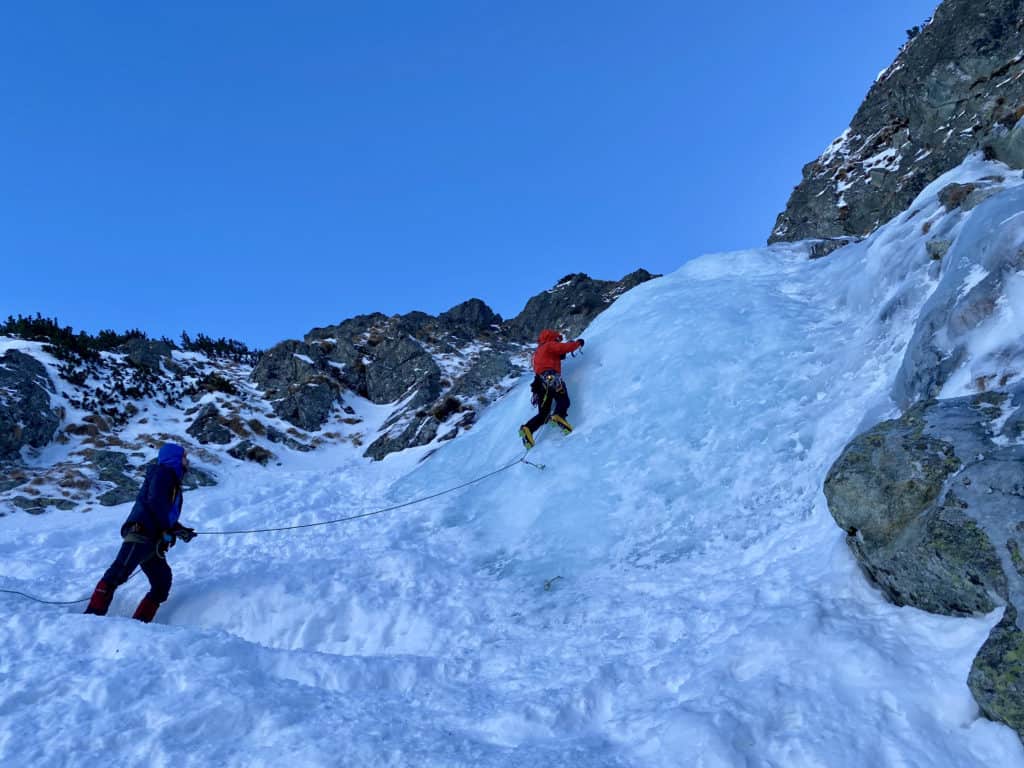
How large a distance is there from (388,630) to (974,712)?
444 cm

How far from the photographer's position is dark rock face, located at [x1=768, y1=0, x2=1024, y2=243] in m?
22.8

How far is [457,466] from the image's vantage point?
10883mm

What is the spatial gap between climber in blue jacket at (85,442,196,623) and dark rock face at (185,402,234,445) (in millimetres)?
12062

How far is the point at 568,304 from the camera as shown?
128 ft

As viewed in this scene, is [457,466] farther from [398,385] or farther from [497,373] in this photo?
[398,385]

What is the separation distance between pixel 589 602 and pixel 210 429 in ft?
51.4

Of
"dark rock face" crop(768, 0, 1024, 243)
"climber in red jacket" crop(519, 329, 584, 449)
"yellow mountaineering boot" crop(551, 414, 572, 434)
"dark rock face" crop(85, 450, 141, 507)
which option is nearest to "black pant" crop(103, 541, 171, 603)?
"climber in red jacket" crop(519, 329, 584, 449)

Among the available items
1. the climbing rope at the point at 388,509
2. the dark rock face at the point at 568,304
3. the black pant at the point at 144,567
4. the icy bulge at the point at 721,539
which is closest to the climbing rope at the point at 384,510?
the climbing rope at the point at 388,509

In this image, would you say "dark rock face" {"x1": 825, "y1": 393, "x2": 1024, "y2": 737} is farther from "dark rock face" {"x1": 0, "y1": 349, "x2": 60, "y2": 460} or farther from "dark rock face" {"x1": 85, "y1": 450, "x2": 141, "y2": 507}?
"dark rock face" {"x1": 0, "y1": 349, "x2": 60, "y2": 460}

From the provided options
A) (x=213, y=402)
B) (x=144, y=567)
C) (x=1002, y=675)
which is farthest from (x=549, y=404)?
(x=213, y=402)

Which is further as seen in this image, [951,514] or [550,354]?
[550,354]

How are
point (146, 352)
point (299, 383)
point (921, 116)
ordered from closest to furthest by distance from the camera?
point (299, 383)
point (921, 116)
point (146, 352)

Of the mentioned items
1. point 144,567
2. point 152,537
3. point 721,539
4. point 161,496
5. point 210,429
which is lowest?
point 721,539

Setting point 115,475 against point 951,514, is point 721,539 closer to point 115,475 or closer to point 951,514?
point 951,514
